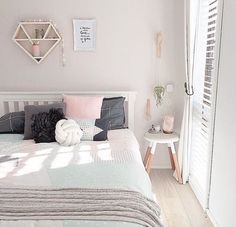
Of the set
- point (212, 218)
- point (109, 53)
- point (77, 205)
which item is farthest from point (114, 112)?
point (77, 205)

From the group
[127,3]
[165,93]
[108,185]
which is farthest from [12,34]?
[108,185]

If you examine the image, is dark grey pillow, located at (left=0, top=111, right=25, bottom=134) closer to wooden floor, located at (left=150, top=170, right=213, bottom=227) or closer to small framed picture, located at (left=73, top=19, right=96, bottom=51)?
small framed picture, located at (left=73, top=19, right=96, bottom=51)

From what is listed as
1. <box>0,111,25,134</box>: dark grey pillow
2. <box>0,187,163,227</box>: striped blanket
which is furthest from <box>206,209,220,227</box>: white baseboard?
<box>0,111,25,134</box>: dark grey pillow

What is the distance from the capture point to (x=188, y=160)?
308cm

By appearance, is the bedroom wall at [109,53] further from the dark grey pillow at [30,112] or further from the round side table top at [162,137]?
the dark grey pillow at [30,112]

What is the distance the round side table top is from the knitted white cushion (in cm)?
82

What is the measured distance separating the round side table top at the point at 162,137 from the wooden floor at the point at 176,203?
0.49m

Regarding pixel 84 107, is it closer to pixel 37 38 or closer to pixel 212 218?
pixel 37 38

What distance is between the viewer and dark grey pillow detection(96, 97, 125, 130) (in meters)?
2.95

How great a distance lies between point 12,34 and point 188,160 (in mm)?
2419

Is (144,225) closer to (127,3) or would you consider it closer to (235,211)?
(235,211)

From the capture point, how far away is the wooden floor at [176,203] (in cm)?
238

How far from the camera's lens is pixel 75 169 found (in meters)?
1.96

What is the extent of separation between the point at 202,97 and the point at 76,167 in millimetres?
1459
